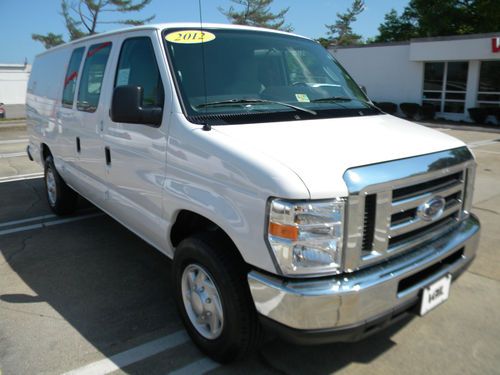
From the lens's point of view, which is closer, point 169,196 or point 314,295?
point 314,295

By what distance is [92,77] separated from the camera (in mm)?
4418

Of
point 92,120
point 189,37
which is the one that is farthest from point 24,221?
point 189,37

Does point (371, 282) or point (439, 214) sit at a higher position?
point (439, 214)

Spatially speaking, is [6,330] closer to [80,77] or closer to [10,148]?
[80,77]

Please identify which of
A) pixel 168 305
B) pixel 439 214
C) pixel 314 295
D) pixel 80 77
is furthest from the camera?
pixel 80 77

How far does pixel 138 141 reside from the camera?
3430mm

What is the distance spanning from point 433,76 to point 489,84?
2614mm

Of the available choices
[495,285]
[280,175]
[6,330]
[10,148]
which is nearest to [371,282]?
[280,175]

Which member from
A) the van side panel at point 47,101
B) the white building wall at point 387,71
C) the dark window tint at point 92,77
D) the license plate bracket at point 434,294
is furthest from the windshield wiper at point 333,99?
the white building wall at point 387,71

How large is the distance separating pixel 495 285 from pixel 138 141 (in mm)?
3197

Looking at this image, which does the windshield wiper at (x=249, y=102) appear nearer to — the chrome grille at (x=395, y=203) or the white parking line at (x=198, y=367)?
the chrome grille at (x=395, y=203)

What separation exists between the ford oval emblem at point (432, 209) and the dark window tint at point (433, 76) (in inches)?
791

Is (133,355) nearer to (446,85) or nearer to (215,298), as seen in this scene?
(215,298)

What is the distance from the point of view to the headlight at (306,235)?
89.5 inches
